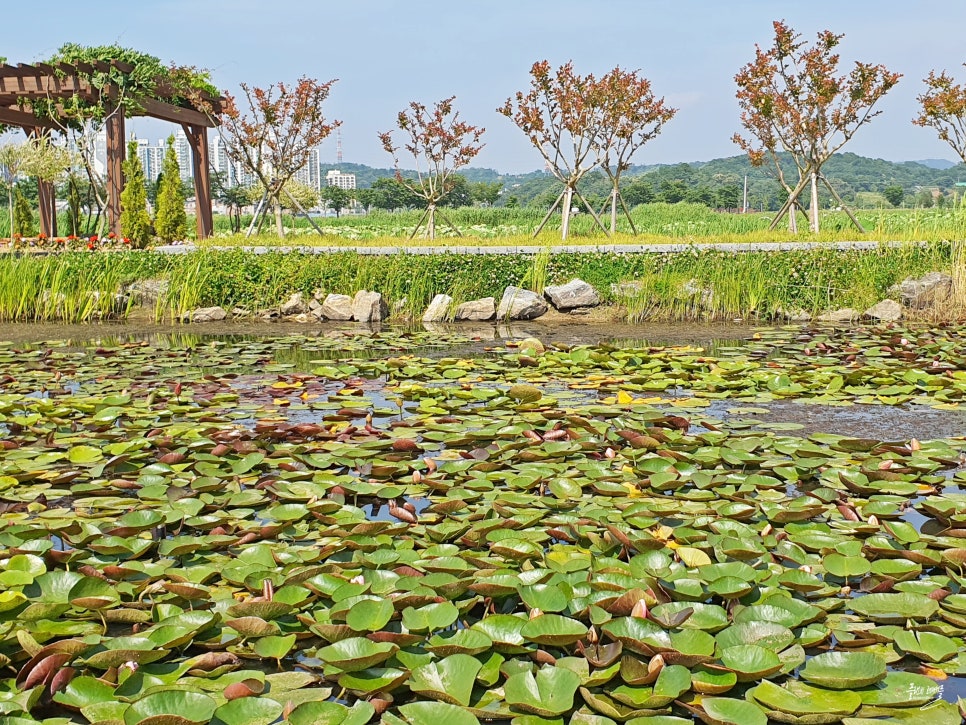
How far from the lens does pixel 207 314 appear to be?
9.54 meters

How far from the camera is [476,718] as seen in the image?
1.83 m

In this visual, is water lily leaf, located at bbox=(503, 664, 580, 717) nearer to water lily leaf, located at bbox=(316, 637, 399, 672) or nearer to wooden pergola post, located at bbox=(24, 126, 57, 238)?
water lily leaf, located at bbox=(316, 637, 399, 672)

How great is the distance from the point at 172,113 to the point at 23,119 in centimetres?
303

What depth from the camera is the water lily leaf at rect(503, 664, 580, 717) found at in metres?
1.89

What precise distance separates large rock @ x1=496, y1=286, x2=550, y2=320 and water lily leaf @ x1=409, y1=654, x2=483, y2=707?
24.6 ft

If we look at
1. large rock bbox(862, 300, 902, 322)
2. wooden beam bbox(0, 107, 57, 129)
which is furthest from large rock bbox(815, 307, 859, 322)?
wooden beam bbox(0, 107, 57, 129)

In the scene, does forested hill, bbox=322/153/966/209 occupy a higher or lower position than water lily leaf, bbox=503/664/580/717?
higher

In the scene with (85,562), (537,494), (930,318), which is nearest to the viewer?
(85,562)

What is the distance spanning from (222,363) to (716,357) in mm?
3470

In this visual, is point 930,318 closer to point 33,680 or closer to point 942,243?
point 942,243

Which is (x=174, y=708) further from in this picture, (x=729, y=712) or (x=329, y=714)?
(x=729, y=712)

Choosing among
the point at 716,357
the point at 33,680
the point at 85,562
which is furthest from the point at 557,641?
the point at 716,357

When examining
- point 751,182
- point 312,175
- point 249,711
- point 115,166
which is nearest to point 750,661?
point 249,711

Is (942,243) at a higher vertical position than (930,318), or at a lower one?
higher
